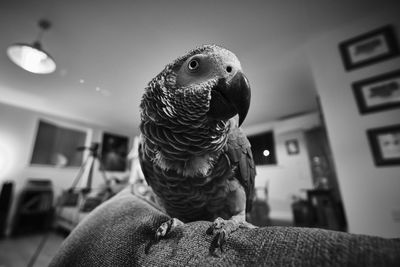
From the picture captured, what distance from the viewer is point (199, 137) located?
1.56 ft

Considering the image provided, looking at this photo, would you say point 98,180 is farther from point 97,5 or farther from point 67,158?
point 97,5

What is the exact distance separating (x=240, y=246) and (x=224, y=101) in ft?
1.07

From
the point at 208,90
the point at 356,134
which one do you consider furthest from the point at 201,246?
the point at 356,134

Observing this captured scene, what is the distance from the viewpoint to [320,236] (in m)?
0.23

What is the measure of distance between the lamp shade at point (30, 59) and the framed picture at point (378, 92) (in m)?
1.82

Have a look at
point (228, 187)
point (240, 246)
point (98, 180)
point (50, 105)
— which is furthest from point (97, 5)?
point (240, 246)

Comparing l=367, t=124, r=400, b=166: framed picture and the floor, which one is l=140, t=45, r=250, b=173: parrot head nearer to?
l=367, t=124, r=400, b=166: framed picture

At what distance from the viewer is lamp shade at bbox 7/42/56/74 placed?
0.80m

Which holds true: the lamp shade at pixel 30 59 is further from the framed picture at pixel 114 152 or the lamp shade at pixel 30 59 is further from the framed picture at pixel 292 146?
the framed picture at pixel 292 146

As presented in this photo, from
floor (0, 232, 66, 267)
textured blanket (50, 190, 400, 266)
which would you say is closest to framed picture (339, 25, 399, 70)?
textured blanket (50, 190, 400, 266)

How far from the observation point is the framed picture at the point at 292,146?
627mm

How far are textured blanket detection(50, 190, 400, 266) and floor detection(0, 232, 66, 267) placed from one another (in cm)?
146

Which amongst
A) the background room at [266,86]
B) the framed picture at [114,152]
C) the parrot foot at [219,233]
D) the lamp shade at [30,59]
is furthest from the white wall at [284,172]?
the lamp shade at [30,59]

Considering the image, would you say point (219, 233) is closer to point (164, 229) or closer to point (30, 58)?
point (164, 229)
